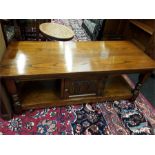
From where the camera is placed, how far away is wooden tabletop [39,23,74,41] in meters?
1.89

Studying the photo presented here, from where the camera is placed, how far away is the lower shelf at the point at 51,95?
135 centimetres

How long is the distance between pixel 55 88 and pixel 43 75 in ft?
1.43

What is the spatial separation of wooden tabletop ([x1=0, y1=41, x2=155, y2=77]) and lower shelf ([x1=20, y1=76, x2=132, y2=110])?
1.18 feet

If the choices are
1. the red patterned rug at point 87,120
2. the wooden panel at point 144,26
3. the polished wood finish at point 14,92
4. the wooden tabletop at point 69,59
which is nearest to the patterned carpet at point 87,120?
the red patterned rug at point 87,120

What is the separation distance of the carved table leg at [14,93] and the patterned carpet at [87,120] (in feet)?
0.30

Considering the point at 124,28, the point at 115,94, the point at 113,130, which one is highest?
the point at 124,28

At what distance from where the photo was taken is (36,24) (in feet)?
6.91

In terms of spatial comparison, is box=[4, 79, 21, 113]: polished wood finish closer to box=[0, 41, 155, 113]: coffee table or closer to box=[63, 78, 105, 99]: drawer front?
box=[0, 41, 155, 113]: coffee table

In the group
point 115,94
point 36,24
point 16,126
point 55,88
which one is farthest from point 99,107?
point 36,24

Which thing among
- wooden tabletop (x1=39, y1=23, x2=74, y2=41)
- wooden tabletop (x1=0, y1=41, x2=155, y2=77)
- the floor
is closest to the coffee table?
wooden tabletop (x1=0, y1=41, x2=155, y2=77)

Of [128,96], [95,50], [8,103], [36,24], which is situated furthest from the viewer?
[36,24]

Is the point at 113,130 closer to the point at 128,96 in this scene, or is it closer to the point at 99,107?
the point at 99,107

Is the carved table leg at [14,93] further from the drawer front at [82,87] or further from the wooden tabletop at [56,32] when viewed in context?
the wooden tabletop at [56,32]

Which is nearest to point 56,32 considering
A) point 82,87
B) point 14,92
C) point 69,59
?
point 69,59
